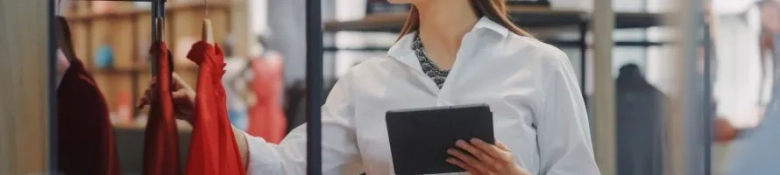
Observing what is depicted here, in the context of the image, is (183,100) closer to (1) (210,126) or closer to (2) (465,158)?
(1) (210,126)

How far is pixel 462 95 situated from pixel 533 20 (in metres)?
0.18

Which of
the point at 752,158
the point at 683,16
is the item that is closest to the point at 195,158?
the point at 683,16

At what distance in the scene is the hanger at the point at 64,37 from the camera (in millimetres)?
1273

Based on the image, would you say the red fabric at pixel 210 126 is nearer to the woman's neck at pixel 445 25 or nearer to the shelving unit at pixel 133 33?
the shelving unit at pixel 133 33

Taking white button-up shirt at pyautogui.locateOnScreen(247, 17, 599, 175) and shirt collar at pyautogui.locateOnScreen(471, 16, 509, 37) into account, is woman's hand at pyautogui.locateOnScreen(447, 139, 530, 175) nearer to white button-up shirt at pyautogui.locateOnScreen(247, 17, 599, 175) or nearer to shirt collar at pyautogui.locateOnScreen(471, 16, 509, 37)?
white button-up shirt at pyautogui.locateOnScreen(247, 17, 599, 175)

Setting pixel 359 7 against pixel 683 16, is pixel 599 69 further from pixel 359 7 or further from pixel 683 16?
pixel 359 7

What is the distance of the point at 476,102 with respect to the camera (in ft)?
4.18

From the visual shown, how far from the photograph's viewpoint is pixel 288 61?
150 centimetres

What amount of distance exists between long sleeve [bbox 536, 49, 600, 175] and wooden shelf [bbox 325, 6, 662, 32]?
0.09 meters

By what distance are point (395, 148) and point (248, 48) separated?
0.45m

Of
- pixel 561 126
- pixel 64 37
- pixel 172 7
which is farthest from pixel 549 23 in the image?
pixel 64 37

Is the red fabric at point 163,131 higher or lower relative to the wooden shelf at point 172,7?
lower

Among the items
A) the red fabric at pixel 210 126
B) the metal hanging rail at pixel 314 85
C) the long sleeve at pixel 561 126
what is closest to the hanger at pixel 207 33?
the red fabric at pixel 210 126

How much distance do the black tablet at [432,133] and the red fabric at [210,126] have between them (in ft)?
0.74
